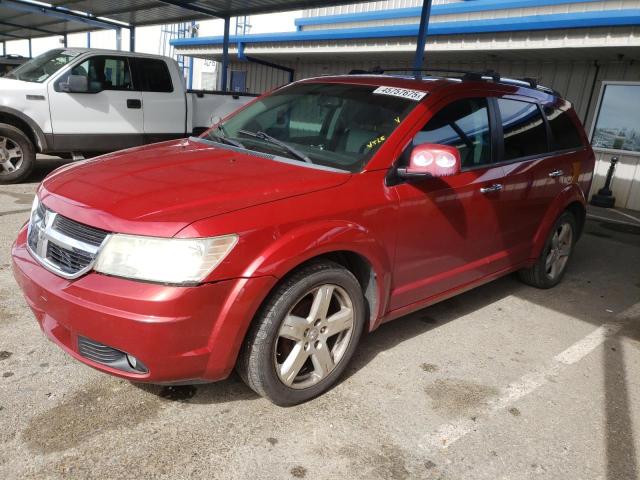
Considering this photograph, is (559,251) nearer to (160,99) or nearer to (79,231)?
(79,231)

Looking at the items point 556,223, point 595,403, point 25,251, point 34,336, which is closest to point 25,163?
point 34,336

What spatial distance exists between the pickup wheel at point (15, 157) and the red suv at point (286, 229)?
4.72 meters

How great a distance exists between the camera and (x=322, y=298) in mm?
2674

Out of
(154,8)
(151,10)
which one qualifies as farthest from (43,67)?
(151,10)

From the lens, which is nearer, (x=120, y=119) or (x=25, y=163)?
(x=25, y=163)

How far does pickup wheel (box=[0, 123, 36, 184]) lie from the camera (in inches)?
279

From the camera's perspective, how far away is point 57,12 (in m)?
14.2

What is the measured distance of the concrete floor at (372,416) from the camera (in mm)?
2340

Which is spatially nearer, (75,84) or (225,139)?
(225,139)

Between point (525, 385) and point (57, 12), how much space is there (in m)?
15.5

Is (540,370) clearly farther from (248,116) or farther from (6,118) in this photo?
(6,118)

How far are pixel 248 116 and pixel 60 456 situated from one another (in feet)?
8.13

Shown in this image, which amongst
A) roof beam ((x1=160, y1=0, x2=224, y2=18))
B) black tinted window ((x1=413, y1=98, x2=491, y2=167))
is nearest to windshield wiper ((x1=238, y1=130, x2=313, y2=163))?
black tinted window ((x1=413, y1=98, x2=491, y2=167))

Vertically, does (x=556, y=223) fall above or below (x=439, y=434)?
above
